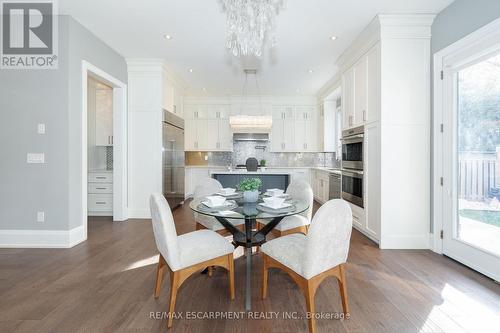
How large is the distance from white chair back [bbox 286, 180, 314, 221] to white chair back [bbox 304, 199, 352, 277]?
2.88 feet

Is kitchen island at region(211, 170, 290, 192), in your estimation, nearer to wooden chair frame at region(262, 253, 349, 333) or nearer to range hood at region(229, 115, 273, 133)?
range hood at region(229, 115, 273, 133)

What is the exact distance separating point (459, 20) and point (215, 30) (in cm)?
279

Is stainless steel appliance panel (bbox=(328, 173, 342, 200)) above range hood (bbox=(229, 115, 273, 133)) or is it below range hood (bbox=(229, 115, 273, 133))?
below

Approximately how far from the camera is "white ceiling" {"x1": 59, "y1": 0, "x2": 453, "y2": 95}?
2746mm

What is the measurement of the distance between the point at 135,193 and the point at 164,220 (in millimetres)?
3239

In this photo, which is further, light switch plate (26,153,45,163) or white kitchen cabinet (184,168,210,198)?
white kitchen cabinet (184,168,210,198)

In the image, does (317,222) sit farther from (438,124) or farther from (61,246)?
(61,246)

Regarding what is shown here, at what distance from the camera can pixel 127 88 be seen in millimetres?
4418

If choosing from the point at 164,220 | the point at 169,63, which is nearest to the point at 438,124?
the point at 164,220

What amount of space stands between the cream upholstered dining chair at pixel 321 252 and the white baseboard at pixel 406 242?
164cm

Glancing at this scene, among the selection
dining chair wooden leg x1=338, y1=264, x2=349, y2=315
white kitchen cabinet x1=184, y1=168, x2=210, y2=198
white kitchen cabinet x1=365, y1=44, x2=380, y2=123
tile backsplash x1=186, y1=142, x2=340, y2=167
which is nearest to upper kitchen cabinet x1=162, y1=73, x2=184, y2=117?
white kitchen cabinet x1=184, y1=168, x2=210, y2=198

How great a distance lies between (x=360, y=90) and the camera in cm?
351

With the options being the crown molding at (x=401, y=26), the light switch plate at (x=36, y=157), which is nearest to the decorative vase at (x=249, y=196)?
the crown molding at (x=401, y=26)

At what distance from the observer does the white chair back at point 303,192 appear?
2.54 m
